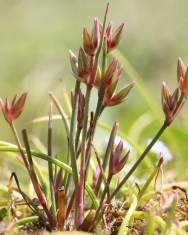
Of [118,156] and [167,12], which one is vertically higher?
[167,12]

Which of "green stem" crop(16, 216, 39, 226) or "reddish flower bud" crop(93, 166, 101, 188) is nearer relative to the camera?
"green stem" crop(16, 216, 39, 226)

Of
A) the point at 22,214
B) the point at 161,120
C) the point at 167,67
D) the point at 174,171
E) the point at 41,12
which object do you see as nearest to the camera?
the point at 22,214


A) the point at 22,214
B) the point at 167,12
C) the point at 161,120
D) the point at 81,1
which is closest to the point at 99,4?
the point at 81,1

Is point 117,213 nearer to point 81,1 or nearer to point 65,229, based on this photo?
point 65,229

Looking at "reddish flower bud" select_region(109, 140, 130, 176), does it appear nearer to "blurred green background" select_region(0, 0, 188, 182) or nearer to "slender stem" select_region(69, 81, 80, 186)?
"slender stem" select_region(69, 81, 80, 186)

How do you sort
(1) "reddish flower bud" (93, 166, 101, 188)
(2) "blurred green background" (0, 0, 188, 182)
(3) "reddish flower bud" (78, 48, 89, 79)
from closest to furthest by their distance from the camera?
(3) "reddish flower bud" (78, 48, 89, 79), (1) "reddish flower bud" (93, 166, 101, 188), (2) "blurred green background" (0, 0, 188, 182)

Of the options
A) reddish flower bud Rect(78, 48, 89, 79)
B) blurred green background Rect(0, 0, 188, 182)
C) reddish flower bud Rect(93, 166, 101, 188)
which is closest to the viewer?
reddish flower bud Rect(78, 48, 89, 79)

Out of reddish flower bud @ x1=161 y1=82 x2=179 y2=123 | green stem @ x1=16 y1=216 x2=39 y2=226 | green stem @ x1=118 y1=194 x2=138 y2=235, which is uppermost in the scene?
reddish flower bud @ x1=161 y1=82 x2=179 y2=123

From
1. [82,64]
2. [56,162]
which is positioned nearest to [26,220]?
[56,162]

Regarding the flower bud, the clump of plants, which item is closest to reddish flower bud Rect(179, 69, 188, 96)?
the clump of plants

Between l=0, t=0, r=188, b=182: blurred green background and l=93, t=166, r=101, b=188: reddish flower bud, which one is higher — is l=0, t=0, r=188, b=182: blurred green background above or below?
above
